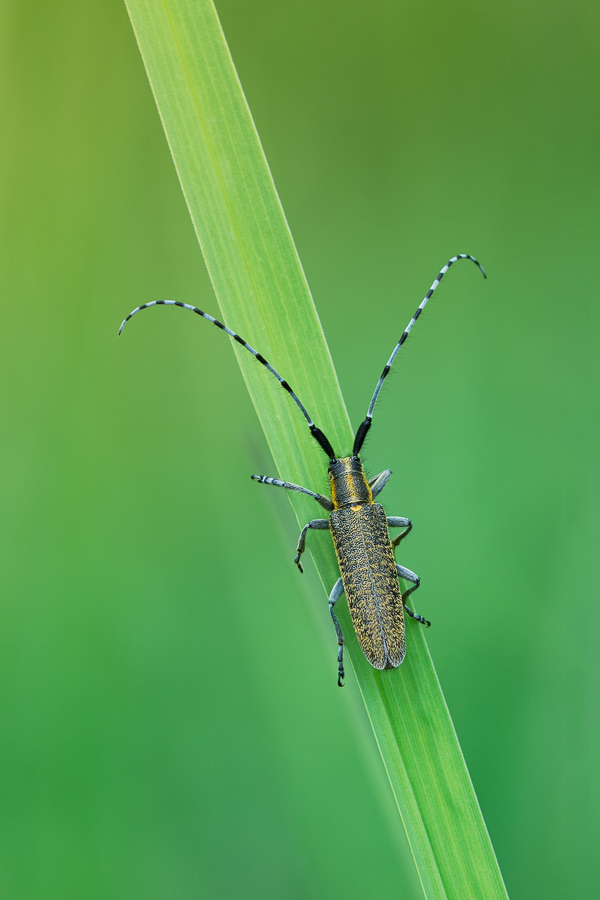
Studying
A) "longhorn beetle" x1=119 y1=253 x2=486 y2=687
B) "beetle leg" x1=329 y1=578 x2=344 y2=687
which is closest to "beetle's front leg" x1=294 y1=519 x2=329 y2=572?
"longhorn beetle" x1=119 y1=253 x2=486 y2=687

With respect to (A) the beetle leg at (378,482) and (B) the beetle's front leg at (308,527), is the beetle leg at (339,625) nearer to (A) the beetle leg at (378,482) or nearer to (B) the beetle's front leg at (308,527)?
(B) the beetle's front leg at (308,527)

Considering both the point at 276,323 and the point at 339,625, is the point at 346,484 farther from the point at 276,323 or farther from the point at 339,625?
the point at 276,323

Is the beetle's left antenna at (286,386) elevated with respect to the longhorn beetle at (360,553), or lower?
elevated

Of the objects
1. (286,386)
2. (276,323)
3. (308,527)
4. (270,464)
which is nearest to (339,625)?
(308,527)

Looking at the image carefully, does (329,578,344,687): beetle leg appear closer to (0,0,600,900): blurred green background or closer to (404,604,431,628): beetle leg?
(0,0,600,900): blurred green background

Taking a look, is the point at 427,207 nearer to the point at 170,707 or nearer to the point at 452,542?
the point at 452,542

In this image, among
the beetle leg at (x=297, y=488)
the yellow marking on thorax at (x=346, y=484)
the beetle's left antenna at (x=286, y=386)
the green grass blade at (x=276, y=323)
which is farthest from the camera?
the yellow marking on thorax at (x=346, y=484)

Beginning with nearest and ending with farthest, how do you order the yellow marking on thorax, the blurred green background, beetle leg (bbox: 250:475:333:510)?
beetle leg (bbox: 250:475:333:510), the yellow marking on thorax, the blurred green background


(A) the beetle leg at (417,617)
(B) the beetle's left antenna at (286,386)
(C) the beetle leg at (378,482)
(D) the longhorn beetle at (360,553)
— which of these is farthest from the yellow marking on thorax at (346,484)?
(A) the beetle leg at (417,617)
